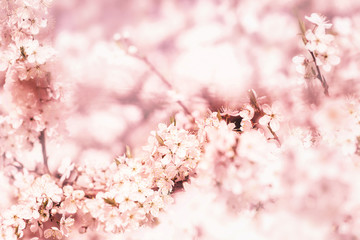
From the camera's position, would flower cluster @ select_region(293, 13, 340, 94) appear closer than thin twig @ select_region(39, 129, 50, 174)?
Yes

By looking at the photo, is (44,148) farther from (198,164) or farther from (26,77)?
(198,164)

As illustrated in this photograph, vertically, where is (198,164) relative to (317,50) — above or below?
below

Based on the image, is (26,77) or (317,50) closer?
(317,50)

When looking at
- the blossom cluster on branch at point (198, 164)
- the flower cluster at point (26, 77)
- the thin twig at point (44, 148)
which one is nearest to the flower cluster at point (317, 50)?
the blossom cluster on branch at point (198, 164)

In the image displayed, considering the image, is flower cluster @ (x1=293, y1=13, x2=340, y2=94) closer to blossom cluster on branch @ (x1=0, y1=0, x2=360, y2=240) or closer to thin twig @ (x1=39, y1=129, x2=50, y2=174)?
blossom cluster on branch @ (x1=0, y1=0, x2=360, y2=240)

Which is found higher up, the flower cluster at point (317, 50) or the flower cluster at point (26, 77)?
the flower cluster at point (317, 50)

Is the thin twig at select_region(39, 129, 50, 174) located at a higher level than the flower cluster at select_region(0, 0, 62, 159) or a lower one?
lower

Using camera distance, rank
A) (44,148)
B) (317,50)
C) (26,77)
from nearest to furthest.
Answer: (317,50)
(26,77)
(44,148)

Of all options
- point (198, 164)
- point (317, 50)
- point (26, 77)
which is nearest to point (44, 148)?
point (26, 77)

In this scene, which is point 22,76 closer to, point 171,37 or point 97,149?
point 97,149

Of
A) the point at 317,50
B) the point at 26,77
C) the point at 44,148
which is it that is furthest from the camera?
the point at 44,148

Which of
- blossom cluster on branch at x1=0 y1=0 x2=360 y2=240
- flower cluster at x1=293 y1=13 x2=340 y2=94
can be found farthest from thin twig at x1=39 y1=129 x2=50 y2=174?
flower cluster at x1=293 y1=13 x2=340 y2=94

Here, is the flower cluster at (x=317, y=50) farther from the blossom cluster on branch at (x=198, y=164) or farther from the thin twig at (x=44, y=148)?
the thin twig at (x=44, y=148)
